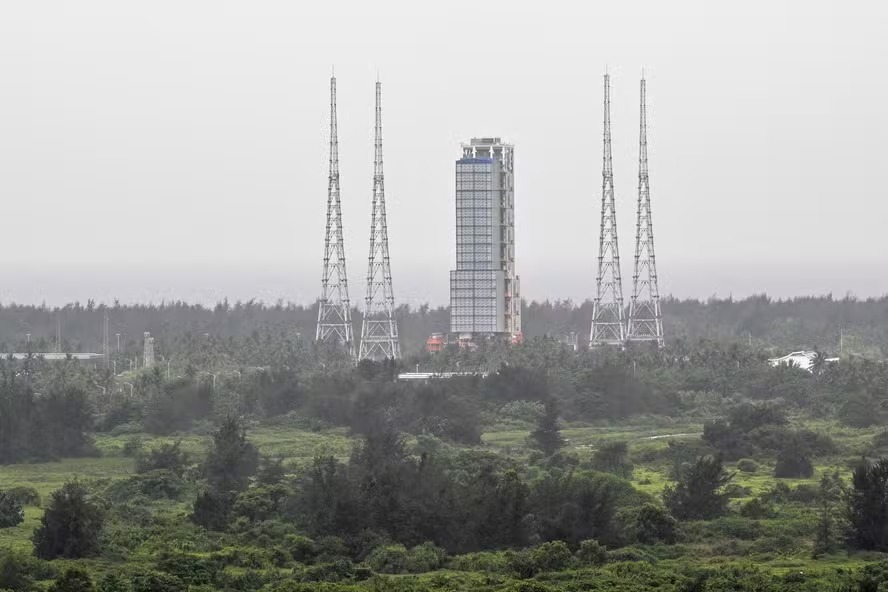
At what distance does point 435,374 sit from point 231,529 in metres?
42.4

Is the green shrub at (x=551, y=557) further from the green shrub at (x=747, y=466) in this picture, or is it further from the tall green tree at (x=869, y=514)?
the green shrub at (x=747, y=466)

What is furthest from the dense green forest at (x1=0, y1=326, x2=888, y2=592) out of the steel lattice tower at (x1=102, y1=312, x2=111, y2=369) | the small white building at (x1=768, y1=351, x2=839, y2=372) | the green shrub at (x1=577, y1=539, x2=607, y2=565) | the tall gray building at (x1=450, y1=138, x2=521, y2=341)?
the steel lattice tower at (x1=102, y1=312, x2=111, y2=369)

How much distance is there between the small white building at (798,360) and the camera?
301 feet

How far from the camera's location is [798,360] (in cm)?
9756

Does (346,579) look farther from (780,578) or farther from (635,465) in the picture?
(635,465)

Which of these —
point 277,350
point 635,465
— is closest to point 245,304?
point 277,350

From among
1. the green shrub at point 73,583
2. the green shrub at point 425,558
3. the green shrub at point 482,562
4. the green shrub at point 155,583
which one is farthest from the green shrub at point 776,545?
the green shrub at point 73,583

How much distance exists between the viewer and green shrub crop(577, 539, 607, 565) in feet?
147

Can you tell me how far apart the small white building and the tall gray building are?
44.8ft

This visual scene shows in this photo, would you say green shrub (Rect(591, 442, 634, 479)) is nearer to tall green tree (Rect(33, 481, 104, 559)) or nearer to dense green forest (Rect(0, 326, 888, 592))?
dense green forest (Rect(0, 326, 888, 592))

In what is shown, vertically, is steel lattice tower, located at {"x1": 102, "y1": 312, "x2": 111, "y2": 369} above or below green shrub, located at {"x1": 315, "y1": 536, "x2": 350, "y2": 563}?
above

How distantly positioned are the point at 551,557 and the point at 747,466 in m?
20.7

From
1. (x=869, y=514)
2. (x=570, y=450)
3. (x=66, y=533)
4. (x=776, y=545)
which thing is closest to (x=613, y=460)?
(x=570, y=450)

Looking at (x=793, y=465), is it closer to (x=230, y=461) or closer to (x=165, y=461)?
(x=230, y=461)
